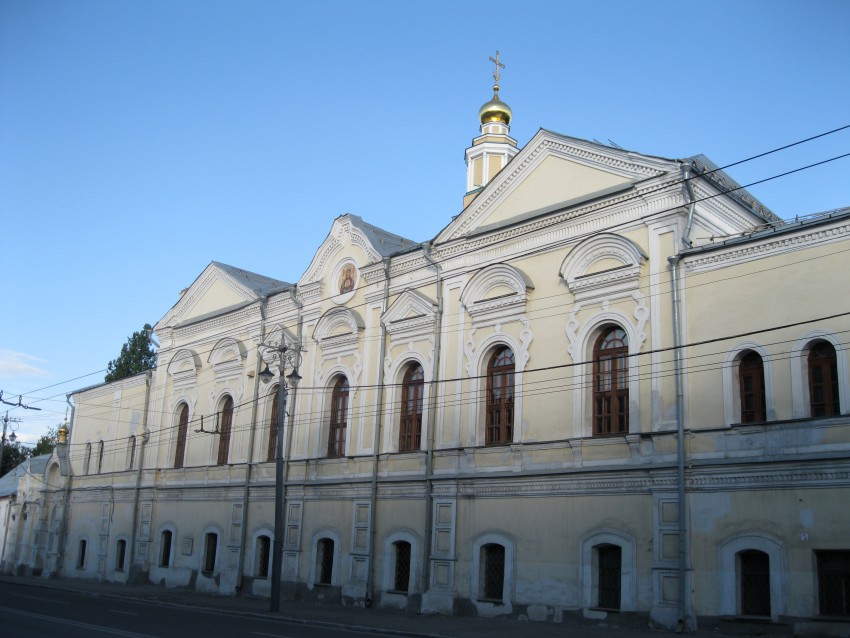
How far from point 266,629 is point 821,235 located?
11991 mm

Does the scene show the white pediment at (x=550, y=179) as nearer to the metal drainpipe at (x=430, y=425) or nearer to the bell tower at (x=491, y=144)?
the metal drainpipe at (x=430, y=425)

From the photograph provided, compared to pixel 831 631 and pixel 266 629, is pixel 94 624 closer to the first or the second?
pixel 266 629

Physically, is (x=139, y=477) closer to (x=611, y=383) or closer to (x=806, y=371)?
(x=611, y=383)

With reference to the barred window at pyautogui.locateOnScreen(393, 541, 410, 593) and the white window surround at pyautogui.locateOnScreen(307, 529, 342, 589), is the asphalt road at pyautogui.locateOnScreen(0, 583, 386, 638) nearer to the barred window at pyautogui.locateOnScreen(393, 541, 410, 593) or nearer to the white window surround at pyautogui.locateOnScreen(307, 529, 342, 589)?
the white window surround at pyautogui.locateOnScreen(307, 529, 342, 589)

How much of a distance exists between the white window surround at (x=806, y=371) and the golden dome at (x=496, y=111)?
1805cm

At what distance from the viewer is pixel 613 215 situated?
1889 cm

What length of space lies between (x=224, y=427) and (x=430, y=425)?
1058cm

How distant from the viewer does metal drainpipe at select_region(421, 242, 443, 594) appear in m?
20.8

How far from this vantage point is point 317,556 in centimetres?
2425

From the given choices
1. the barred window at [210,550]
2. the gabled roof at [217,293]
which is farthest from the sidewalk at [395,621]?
the gabled roof at [217,293]

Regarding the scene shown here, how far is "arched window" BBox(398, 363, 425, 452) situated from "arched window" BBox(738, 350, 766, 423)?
8621mm

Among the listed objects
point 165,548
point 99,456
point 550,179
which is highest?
point 550,179

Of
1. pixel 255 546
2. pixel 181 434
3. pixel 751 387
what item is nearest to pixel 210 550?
pixel 255 546

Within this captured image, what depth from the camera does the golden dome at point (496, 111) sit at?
104ft
